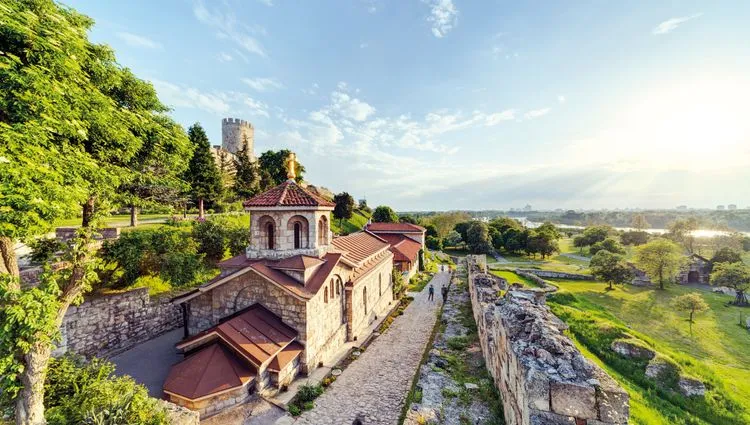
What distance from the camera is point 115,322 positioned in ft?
44.7

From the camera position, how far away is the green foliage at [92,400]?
698cm

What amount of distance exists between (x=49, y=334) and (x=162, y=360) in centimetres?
673

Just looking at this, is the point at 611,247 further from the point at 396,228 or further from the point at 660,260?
the point at 396,228

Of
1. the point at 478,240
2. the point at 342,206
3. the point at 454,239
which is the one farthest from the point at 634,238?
the point at 342,206

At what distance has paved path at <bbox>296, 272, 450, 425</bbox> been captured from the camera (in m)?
9.80

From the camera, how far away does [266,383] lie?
1058 cm

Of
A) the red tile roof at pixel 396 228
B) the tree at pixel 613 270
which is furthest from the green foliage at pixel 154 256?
the tree at pixel 613 270

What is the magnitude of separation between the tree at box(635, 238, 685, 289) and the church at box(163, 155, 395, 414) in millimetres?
38210

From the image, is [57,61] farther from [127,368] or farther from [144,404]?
[127,368]

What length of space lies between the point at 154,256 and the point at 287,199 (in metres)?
9.52

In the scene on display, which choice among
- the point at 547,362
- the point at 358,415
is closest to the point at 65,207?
the point at 358,415

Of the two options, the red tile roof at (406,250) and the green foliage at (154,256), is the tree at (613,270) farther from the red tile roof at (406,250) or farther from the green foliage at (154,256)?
the green foliage at (154,256)

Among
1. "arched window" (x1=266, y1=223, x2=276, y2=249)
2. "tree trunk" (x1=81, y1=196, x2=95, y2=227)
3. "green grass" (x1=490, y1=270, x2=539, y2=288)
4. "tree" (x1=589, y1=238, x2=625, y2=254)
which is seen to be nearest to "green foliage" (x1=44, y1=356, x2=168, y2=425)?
"tree trunk" (x1=81, y1=196, x2=95, y2=227)

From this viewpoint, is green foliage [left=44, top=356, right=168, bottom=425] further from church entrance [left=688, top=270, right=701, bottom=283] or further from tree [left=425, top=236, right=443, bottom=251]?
church entrance [left=688, top=270, right=701, bottom=283]
